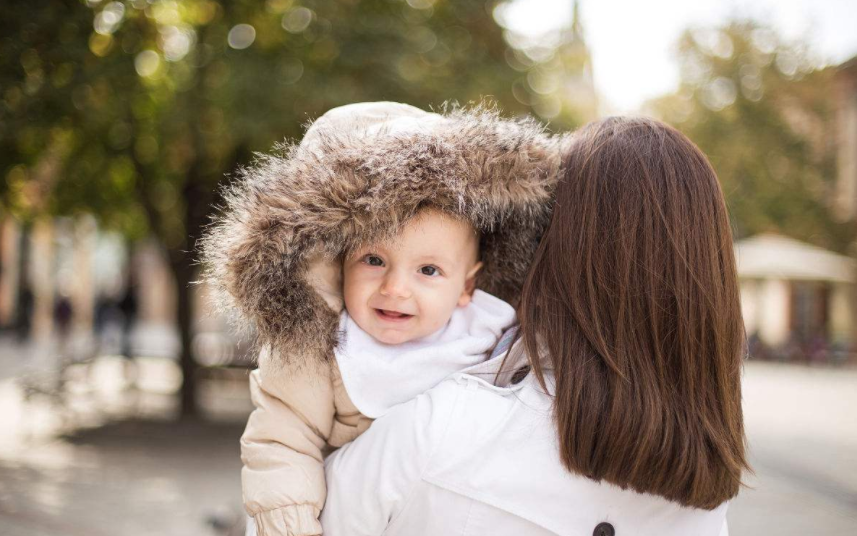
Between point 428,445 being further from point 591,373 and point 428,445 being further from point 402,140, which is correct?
point 402,140

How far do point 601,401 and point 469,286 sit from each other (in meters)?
0.61

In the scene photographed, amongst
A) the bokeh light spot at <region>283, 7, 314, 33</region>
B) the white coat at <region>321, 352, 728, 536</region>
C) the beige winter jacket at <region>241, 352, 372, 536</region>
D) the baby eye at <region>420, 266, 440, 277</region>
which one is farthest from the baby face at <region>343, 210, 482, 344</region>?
the bokeh light spot at <region>283, 7, 314, 33</region>

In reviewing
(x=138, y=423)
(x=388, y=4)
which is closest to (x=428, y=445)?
(x=388, y=4)

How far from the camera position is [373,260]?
1847mm

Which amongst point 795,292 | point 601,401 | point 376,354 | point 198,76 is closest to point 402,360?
point 376,354

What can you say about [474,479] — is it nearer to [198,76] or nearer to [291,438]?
[291,438]

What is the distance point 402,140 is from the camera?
1.69 m

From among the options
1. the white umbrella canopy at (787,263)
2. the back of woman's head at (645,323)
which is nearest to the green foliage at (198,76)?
the back of woman's head at (645,323)

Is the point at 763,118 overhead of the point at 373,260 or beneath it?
overhead

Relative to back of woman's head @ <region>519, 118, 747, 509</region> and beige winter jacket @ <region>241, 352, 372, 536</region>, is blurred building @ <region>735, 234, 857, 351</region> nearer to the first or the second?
back of woman's head @ <region>519, 118, 747, 509</region>

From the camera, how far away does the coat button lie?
1.54 metres

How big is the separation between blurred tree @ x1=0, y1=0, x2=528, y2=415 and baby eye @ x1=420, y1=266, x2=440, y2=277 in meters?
4.27

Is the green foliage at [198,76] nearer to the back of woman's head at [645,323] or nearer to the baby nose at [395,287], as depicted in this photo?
the baby nose at [395,287]

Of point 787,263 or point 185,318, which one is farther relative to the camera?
point 787,263
